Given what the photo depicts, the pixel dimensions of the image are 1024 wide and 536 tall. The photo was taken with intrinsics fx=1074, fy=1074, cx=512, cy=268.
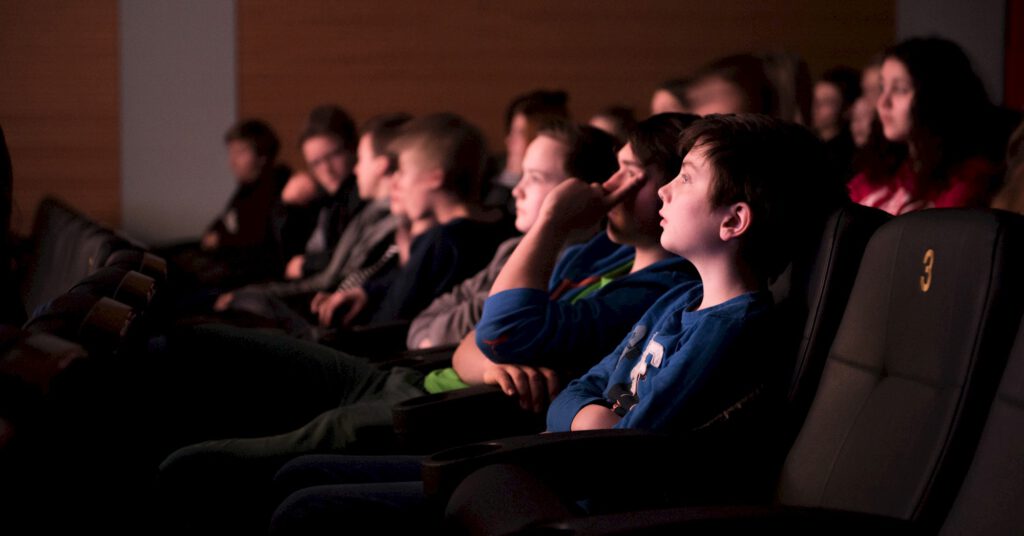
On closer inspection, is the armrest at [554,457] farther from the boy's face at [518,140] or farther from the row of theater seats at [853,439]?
the boy's face at [518,140]

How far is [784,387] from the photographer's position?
139 cm

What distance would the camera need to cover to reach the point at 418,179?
9.40 feet

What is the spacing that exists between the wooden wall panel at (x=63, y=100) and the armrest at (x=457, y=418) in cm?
517

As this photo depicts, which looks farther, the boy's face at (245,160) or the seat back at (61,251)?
the boy's face at (245,160)

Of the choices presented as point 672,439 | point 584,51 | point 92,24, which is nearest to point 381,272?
point 672,439

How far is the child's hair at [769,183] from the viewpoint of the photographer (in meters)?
1.39

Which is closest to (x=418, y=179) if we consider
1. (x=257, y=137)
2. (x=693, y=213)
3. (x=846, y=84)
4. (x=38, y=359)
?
(x=693, y=213)

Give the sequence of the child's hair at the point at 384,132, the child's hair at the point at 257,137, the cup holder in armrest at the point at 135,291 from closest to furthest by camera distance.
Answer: the cup holder in armrest at the point at 135,291 → the child's hair at the point at 384,132 → the child's hair at the point at 257,137

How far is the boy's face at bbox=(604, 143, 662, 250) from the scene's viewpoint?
5.66 ft

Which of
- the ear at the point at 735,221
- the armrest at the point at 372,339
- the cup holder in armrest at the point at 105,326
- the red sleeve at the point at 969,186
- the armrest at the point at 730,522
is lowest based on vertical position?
the armrest at the point at 372,339

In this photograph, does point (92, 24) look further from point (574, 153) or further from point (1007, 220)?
point (1007, 220)

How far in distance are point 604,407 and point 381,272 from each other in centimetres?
198

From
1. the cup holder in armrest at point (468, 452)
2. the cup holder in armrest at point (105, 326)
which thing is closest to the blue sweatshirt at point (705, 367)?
the cup holder in armrest at point (468, 452)

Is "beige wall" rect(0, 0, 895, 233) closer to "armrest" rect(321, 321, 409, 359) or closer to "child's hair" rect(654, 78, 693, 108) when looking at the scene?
"child's hair" rect(654, 78, 693, 108)
